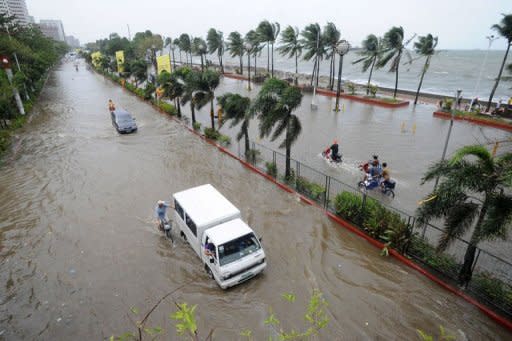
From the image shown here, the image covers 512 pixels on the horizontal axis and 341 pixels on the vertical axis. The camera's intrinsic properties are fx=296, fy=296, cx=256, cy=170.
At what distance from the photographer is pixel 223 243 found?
7734mm

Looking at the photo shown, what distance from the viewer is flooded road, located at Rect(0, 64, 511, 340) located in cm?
712

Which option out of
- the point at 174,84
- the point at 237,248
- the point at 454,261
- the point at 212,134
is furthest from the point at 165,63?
the point at 454,261

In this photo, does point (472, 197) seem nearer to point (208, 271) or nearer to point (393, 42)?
point (208, 271)

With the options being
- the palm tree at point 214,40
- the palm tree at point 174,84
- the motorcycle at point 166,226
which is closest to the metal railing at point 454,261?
the motorcycle at point 166,226

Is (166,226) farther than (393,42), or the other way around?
(393,42)

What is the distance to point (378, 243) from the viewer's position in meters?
9.48

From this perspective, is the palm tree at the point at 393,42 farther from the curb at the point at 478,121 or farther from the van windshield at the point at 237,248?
the van windshield at the point at 237,248

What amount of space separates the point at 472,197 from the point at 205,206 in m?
6.94

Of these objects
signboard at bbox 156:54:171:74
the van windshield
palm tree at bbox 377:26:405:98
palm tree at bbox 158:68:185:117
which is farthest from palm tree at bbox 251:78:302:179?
signboard at bbox 156:54:171:74

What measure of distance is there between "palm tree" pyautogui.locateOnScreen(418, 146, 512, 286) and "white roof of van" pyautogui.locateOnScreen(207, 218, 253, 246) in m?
4.64

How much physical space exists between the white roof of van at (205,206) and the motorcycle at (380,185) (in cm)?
618

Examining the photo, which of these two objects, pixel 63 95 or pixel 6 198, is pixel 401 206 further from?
pixel 63 95

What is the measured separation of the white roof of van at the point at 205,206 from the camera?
28.3 feet

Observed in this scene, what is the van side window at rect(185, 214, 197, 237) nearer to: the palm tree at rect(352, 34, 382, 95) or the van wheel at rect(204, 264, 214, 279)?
the van wheel at rect(204, 264, 214, 279)
